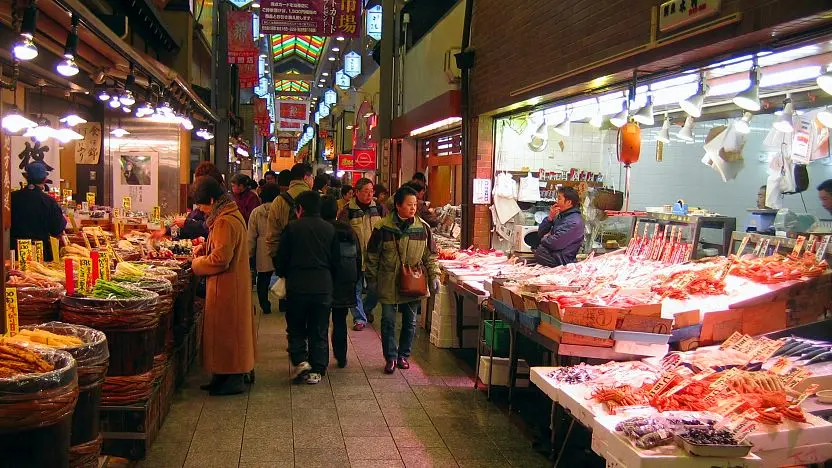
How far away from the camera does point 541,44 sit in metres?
8.89

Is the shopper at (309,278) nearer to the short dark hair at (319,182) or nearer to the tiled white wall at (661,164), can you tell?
the short dark hair at (319,182)

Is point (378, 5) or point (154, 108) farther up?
point (378, 5)

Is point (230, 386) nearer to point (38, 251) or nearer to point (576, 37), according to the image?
point (38, 251)

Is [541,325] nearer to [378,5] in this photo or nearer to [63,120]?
[63,120]

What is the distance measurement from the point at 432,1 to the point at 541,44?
910 cm

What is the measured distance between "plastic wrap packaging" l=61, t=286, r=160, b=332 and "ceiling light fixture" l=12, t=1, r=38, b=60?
2415 mm

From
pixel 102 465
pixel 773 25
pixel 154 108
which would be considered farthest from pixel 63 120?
pixel 773 25

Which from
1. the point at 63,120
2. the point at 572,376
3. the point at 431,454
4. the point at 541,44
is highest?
the point at 541,44

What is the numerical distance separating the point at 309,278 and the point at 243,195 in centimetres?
588

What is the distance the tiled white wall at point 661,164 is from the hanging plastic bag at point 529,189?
1.72 ft

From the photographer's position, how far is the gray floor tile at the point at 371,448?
216 inches

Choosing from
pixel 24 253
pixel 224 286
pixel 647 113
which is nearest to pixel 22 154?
pixel 24 253

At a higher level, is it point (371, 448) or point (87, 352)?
point (87, 352)

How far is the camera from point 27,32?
572 centimetres
